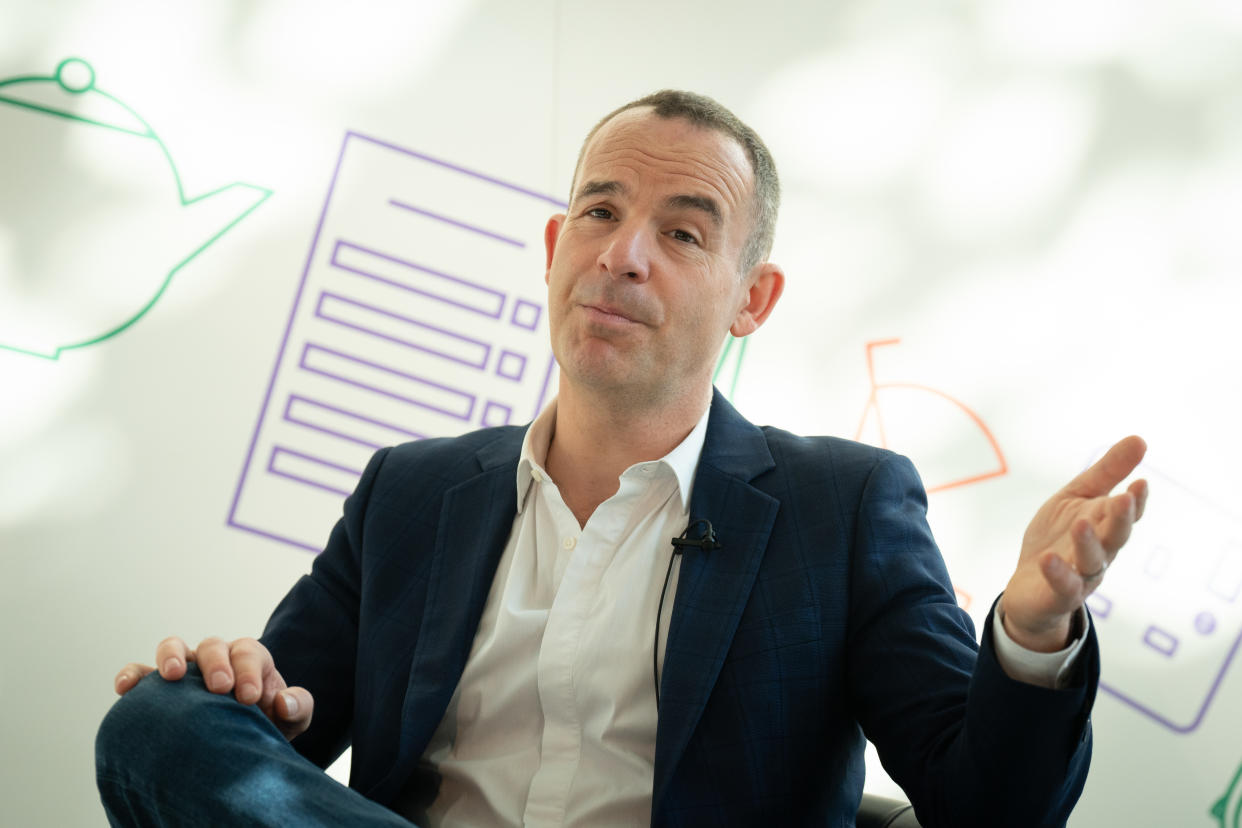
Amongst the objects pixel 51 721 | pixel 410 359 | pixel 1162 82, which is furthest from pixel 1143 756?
pixel 51 721

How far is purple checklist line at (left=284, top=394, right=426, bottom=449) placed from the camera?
2486 mm

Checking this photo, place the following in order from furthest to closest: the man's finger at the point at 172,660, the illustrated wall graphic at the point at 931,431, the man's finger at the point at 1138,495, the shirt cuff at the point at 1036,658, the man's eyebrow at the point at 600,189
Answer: the illustrated wall graphic at the point at 931,431 → the man's eyebrow at the point at 600,189 → the man's finger at the point at 172,660 → the shirt cuff at the point at 1036,658 → the man's finger at the point at 1138,495

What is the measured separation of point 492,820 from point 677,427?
68 cm

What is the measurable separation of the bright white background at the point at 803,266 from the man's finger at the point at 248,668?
1020 mm

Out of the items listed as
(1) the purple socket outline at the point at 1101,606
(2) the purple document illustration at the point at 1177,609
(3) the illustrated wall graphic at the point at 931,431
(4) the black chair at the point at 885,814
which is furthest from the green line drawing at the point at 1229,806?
(4) the black chair at the point at 885,814

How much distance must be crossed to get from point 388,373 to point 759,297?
3.30ft

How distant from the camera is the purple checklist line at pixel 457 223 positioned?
98.5 inches

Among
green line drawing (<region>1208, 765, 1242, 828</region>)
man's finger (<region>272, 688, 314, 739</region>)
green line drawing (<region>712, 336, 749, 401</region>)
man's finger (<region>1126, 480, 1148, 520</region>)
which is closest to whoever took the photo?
man's finger (<region>1126, 480, 1148, 520</region>)

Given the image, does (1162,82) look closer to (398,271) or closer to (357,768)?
(398,271)

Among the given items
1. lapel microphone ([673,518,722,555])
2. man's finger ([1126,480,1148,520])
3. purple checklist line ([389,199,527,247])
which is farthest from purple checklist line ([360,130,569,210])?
man's finger ([1126,480,1148,520])

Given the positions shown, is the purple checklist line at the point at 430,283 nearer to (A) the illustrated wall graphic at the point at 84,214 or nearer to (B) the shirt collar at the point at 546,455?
(A) the illustrated wall graphic at the point at 84,214

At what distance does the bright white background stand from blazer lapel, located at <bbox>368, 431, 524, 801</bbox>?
0.83 meters

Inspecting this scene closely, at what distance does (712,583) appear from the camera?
1.52 m

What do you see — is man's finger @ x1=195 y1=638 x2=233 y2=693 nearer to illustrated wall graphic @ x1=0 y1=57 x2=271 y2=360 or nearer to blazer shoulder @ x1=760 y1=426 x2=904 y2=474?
blazer shoulder @ x1=760 y1=426 x2=904 y2=474
